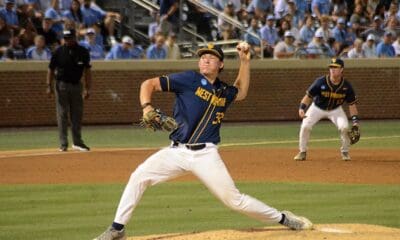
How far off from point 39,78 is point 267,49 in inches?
225

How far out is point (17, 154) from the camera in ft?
55.9

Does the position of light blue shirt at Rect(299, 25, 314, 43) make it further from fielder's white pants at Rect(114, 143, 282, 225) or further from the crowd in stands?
fielder's white pants at Rect(114, 143, 282, 225)

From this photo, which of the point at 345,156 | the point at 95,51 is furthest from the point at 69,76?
the point at 95,51

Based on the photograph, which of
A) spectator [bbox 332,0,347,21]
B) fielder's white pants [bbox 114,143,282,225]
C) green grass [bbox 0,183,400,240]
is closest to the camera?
fielder's white pants [bbox 114,143,282,225]

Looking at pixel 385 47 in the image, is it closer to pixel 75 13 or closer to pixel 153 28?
pixel 153 28

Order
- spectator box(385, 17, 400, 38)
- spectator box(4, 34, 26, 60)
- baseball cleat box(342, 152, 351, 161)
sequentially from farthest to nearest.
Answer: spectator box(385, 17, 400, 38), spectator box(4, 34, 26, 60), baseball cleat box(342, 152, 351, 161)

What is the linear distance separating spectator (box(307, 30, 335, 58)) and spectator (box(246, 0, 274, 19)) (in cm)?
164

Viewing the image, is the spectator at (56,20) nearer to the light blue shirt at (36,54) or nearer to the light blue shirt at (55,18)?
the light blue shirt at (55,18)

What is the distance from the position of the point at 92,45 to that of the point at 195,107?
1422 cm

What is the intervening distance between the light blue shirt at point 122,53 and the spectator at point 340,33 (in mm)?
5180

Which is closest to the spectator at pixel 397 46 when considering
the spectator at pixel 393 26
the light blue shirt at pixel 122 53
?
the spectator at pixel 393 26

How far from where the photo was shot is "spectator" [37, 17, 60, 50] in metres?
21.5

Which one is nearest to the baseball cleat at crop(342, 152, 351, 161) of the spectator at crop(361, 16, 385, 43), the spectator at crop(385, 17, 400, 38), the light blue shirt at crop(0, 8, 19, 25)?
the light blue shirt at crop(0, 8, 19, 25)

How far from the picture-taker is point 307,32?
24.6 metres
